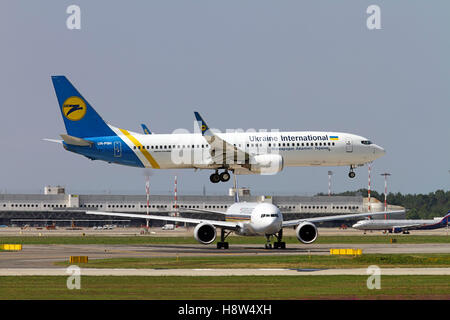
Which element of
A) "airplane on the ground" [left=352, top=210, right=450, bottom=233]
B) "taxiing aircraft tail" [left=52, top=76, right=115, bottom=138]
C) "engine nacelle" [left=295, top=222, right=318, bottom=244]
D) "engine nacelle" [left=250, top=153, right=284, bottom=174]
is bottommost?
"airplane on the ground" [left=352, top=210, right=450, bottom=233]

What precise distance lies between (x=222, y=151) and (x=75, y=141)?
46.3 ft

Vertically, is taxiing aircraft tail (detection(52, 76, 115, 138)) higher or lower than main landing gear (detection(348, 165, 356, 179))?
higher

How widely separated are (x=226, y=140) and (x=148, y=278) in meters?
36.3

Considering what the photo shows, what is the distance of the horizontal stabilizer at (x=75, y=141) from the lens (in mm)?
77750

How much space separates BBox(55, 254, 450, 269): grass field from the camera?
51438 millimetres

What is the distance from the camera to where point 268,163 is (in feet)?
247

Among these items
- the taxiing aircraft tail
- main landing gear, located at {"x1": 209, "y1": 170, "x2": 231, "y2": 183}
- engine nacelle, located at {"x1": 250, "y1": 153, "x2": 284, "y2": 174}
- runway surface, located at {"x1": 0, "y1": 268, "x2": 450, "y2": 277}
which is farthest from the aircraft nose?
runway surface, located at {"x1": 0, "y1": 268, "x2": 450, "y2": 277}

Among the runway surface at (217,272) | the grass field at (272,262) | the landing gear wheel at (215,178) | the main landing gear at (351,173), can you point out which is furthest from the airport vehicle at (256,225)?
the runway surface at (217,272)

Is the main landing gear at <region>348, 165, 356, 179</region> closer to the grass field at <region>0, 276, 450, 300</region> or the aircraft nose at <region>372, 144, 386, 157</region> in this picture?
the aircraft nose at <region>372, 144, 386, 157</region>

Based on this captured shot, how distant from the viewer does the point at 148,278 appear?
42.4m

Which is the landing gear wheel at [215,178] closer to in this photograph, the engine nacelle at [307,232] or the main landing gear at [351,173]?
the engine nacelle at [307,232]

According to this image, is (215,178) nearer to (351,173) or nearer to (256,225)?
(256,225)

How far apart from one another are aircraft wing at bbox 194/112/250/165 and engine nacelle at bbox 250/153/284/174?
0.88m
